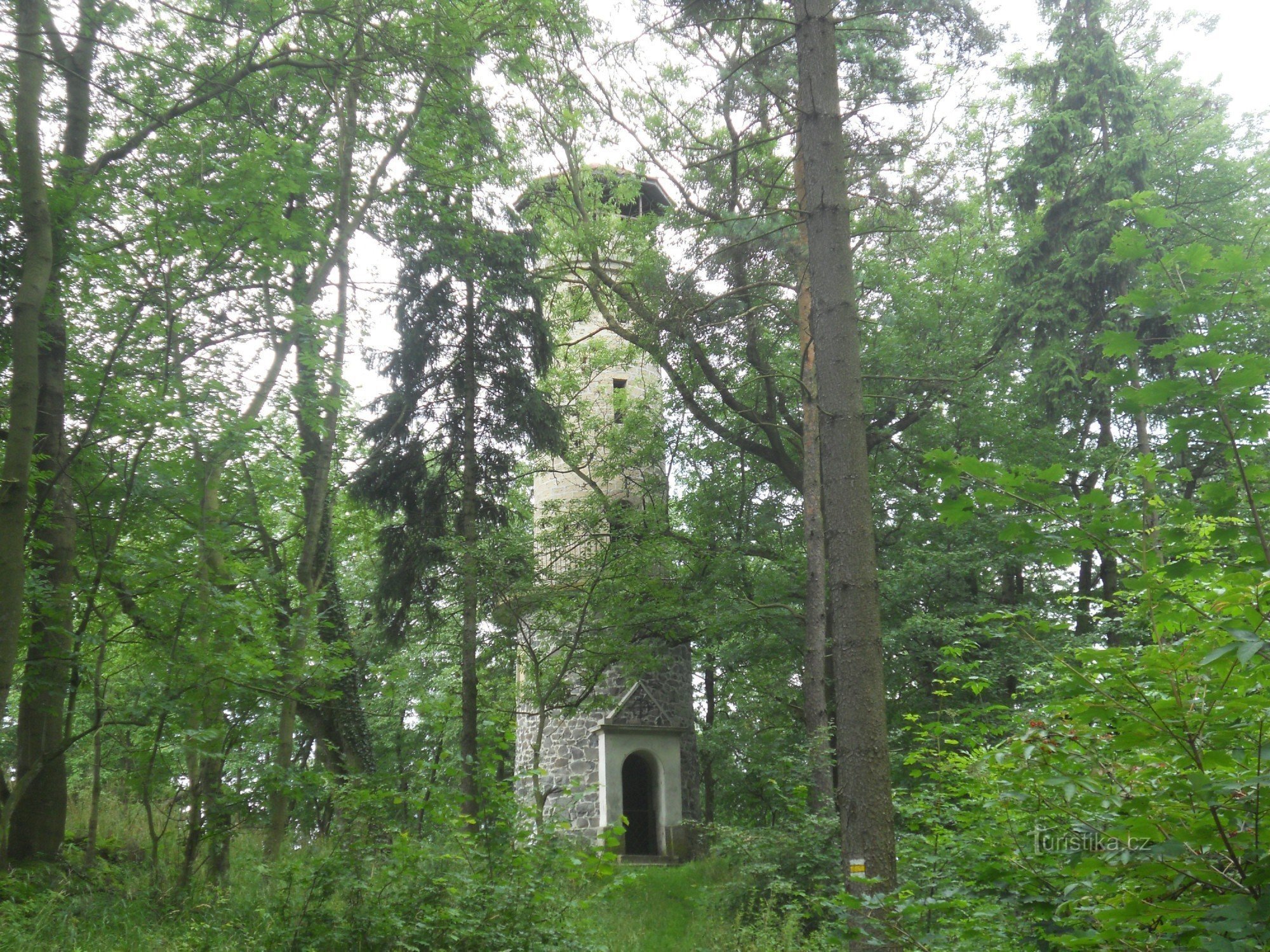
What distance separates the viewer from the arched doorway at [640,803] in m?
17.6

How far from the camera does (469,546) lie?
1262 cm

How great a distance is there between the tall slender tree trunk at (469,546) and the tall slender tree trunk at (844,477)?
7.08m

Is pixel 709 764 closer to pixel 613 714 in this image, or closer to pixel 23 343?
pixel 613 714

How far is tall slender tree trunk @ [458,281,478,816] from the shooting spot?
40.3ft

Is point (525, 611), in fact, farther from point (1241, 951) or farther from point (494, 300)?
point (1241, 951)

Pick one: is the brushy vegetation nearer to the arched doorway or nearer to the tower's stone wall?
the tower's stone wall

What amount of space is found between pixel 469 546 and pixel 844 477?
26.5 ft

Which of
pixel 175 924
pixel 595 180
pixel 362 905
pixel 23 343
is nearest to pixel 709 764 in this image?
pixel 595 180

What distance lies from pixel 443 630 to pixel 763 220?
9.15 m

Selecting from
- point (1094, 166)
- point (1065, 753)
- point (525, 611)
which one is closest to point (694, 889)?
point (525, 611)

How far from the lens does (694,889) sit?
12.0 m

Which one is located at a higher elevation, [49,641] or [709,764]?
[49,641]

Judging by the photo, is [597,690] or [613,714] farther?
[613,714]

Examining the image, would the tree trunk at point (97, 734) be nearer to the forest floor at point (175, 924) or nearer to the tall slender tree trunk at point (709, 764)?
the forest floor at point (175, 924)
